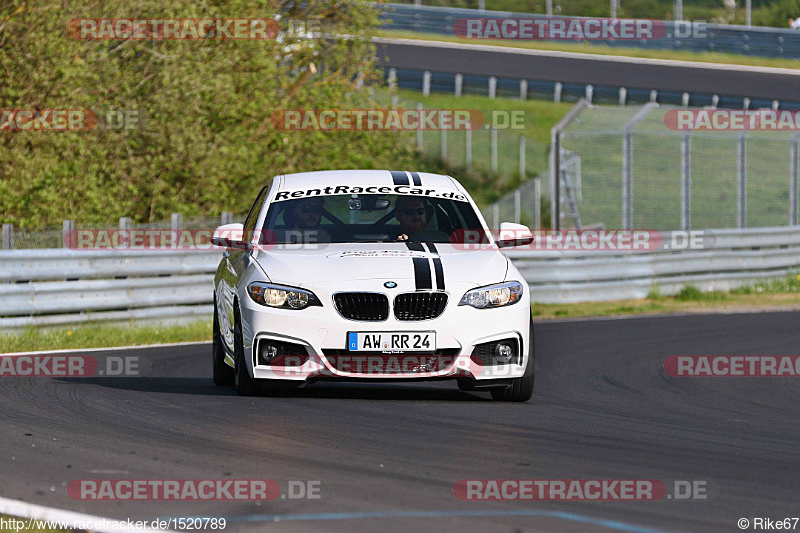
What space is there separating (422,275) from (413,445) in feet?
6.05

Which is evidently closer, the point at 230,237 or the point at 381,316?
the point at 381,316

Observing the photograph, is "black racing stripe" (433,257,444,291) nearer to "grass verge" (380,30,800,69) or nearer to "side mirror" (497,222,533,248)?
"side mirror" (497,222,533,248)

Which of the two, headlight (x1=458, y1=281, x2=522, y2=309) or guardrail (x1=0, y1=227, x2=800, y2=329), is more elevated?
headlight (x1=458, y1=281, x2=522, y2=309)

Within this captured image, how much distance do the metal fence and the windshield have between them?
12.7m

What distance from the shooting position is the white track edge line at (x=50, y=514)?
5.50 m

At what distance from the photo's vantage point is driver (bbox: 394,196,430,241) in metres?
10.3

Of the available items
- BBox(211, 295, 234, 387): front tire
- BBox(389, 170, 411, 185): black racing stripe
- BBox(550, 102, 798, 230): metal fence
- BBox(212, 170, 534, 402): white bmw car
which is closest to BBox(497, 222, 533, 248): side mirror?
BBox(212, 170, 534, 402): white bmw car

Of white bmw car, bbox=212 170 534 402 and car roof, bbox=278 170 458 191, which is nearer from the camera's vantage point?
white bmw car, bbox=212 170 534 402

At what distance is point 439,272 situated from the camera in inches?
366

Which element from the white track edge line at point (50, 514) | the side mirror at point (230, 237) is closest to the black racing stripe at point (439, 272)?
the side mirror at point (230, 237)

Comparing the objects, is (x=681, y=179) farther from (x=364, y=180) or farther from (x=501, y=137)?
(x=501, y=137)

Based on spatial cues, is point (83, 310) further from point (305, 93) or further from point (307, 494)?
point (305, 93)

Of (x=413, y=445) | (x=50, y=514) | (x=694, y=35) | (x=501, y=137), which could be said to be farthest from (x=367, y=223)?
(x=694, y=35)

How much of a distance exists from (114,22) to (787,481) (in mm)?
18268
